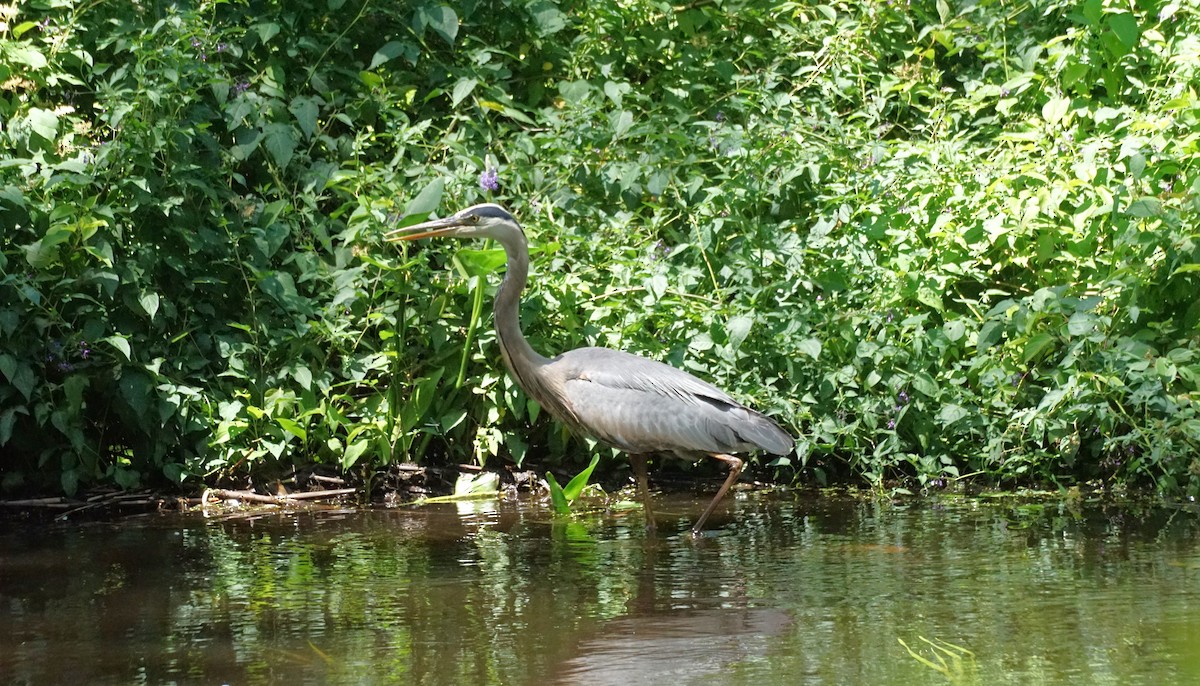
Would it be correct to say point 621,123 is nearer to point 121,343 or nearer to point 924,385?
point 924,385

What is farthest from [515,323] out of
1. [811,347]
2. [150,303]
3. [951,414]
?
[951,414]

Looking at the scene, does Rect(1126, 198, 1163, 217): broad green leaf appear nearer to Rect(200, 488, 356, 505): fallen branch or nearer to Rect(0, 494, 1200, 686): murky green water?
Rect(0, 494, 1200, 686): murky green water

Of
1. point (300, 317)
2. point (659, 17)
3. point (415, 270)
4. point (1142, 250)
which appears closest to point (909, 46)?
point (659, 17)

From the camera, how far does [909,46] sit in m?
9.12

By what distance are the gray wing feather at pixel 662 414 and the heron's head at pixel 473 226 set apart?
80 centimetres

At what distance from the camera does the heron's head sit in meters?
6.53

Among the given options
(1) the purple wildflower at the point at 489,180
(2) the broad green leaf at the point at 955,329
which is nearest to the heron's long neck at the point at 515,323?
(1) the purple wildflower at the point at 489,180

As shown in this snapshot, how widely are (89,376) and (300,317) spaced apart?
3.38ft

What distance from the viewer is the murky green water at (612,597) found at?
3.92 metres

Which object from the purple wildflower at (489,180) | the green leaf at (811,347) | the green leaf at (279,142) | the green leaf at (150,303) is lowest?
the green leaf at (811,347)

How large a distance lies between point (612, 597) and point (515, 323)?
2.02 m

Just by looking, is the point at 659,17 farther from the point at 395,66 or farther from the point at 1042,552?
the point at 1042,552

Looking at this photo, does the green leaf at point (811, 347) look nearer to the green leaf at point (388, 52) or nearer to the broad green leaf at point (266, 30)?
the green leaf at point (388, 52)

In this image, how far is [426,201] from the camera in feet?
22.4
